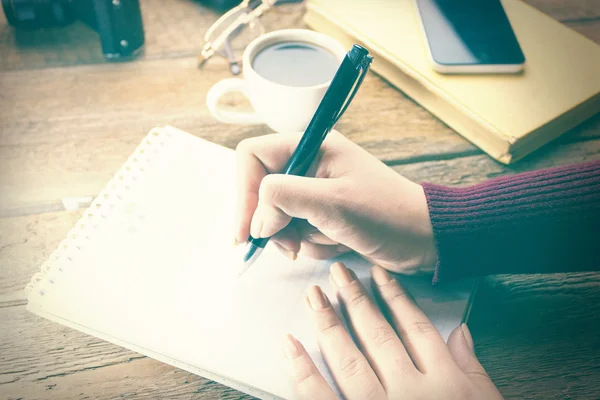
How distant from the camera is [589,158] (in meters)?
0.70

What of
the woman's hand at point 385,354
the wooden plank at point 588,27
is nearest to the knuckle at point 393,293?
the woman's hand at point 385,354

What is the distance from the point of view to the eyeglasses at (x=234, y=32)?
0.78 m

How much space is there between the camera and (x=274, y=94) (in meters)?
0.62

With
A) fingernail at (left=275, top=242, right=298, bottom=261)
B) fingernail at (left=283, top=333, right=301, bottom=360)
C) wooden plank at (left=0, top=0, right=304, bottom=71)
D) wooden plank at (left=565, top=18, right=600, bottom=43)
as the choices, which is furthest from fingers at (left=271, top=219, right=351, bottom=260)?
wooden plank at (left=565, top=18, right=600, bottom=43)

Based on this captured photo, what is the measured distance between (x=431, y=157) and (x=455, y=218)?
0.17 meters

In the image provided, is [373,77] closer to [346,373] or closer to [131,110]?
[131,110]

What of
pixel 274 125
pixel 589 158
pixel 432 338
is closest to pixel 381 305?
pixel 432 338

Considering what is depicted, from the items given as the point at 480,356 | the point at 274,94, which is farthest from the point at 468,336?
the point at 274,94

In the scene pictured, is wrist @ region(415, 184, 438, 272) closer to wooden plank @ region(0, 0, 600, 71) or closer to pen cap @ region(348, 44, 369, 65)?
pen cap @ region(348, 44, 369, 65)

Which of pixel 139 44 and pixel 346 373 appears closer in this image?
pixel 346 373

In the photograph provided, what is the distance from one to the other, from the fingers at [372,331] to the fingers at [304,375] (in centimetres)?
6

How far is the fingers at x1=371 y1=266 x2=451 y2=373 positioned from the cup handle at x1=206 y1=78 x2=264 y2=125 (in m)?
0.28

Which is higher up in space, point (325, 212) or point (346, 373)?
point (325, 212)

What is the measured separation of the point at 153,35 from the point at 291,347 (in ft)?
1.93
